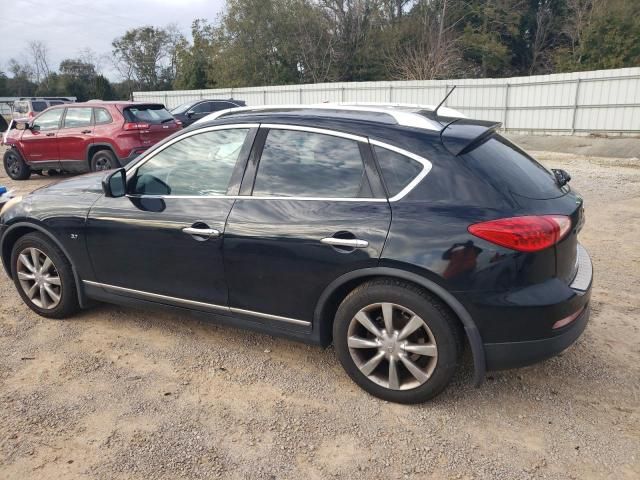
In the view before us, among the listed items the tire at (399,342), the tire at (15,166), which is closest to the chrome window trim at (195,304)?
the tire at (399,342)

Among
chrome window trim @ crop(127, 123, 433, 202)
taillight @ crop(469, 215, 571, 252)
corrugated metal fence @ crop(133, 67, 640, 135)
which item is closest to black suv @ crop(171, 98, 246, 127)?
corrugated metal fence @ crop(133, 67, 640, 135)

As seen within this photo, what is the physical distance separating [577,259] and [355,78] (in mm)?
34030

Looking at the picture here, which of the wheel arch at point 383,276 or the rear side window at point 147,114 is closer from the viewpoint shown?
the wheel arch at point 383,276

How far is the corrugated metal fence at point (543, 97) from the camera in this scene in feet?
56.6

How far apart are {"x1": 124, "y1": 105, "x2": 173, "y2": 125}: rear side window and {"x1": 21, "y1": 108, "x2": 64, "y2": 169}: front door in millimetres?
1838

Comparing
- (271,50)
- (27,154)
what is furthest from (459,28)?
(27,154)

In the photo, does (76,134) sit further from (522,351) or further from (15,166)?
(522,351)

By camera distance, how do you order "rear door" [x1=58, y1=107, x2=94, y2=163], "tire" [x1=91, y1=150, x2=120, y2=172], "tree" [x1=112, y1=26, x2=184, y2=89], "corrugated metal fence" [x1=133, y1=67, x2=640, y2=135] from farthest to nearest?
"tree" [x1=112, y1=26, x2=184, y2=89] < "corrugated metal fence" [x1=133, y1=67, x2=640, y2=135] < "rear door" [x1=58, y1=107, x2=94, y2=163] < "tire" [x1=91, y1=150, x2=120, y2=172]

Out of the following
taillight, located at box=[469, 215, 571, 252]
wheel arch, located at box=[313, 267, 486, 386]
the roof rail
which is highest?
the roof rail

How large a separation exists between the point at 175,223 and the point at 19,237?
171 centimetres

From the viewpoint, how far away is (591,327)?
387 cm

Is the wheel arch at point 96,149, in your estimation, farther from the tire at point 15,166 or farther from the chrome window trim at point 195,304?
the chrome window trim at point 195,304

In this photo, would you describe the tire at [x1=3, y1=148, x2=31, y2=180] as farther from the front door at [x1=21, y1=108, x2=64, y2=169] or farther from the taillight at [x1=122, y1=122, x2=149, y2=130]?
the taillight at [x1=122, y1=122, x2=149, y2=130]

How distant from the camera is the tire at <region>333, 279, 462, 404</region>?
2.78 meters
